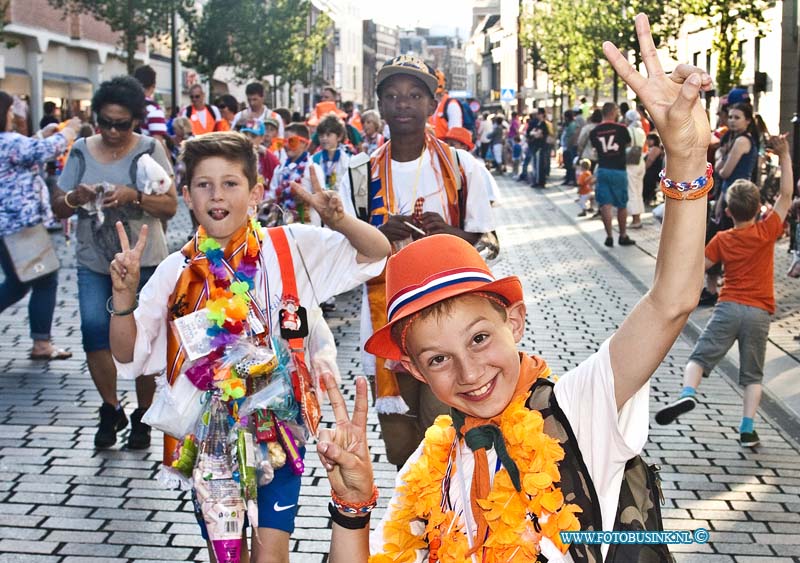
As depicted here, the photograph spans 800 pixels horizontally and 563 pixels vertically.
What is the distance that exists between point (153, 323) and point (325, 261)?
663mm

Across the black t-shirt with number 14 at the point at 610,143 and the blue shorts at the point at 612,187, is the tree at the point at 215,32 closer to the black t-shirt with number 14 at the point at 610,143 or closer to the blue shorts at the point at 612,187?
the black t-shirt with number 14 at the point at 610,143

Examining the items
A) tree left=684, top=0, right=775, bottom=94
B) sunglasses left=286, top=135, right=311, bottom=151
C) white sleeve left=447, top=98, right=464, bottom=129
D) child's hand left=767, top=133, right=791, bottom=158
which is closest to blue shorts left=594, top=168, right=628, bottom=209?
white sleeve left=447, top=98, right=464, bottom=129

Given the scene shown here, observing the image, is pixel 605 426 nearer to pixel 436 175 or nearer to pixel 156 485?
pixel 436 175

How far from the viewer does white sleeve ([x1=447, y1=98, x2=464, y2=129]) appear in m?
15.6

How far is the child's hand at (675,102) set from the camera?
2.22m

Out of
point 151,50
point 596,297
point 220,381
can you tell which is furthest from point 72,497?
point 151,50

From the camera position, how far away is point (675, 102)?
87.5 inches

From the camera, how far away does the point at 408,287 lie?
254 centimetres

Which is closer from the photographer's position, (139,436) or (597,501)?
(597,501)

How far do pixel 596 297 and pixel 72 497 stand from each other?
749 centimetres

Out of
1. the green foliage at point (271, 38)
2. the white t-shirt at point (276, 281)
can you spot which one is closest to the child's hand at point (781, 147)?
the white t-shirt at point (276, 281)

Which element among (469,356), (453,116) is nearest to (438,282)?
(469,356)

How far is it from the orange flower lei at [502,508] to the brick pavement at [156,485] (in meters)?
2.44

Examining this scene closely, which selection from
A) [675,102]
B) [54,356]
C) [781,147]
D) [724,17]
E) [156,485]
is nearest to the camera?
[675,102]
